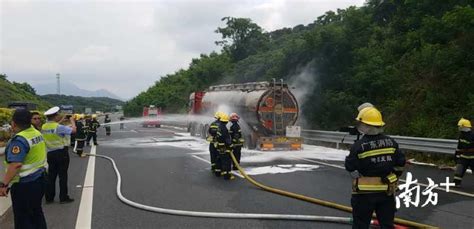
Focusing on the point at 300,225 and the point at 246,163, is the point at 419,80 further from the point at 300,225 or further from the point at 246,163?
the point at 300,225

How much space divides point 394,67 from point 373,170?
17369 millimetres

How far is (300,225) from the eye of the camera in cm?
654

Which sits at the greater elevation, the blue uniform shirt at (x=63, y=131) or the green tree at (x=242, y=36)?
the green tree at (x=242, y=36)

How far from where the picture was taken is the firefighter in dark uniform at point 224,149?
36.6ft

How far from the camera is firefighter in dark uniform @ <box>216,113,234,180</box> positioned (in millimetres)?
11156

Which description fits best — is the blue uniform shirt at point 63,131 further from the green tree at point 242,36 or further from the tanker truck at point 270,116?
the green tree at point 242,36

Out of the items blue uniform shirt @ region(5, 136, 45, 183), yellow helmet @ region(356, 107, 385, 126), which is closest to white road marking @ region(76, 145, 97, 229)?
blue uniform shirt @ region(5, 136, 45, 183)

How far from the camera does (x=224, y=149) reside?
37.1 ft

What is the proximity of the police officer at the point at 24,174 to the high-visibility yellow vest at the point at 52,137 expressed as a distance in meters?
2.78

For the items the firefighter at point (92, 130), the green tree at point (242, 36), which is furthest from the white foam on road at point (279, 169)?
Result: the green tree at point (242, 36)

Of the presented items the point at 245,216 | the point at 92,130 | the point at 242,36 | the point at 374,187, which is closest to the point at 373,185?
the point at 374,187

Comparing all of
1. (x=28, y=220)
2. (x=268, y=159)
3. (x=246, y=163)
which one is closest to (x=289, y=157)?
(x=268, y=159)

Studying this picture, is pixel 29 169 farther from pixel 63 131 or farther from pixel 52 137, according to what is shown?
pixel 63 131

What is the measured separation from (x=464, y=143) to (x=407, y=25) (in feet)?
49.6
